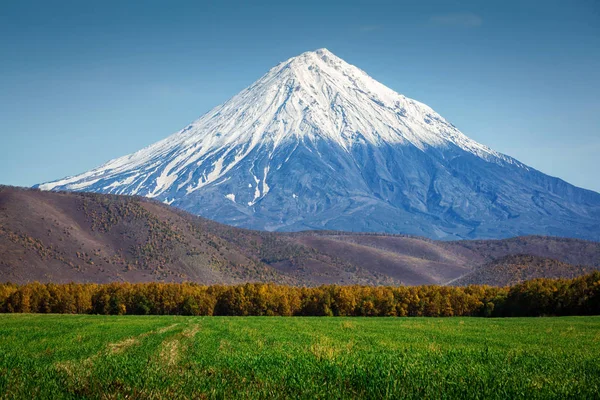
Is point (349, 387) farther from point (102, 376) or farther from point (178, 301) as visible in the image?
point (178, 301)

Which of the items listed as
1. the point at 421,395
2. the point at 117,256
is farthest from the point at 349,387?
the point at 117,256

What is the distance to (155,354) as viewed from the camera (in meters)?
26.3

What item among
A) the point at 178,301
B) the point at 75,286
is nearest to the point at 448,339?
the point at 178,301

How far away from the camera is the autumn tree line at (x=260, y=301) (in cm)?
8550

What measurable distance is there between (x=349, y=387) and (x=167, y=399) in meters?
4.38

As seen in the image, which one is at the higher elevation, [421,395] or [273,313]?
[421,395]

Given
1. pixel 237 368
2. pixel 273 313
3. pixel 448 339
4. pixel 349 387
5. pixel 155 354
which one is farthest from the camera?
pixel 273 313

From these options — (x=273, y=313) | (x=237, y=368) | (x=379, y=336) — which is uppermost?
(x=237, y=368)

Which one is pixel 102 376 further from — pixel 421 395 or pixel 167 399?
pixel 421 395

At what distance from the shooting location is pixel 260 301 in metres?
88.3

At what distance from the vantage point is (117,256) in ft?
648

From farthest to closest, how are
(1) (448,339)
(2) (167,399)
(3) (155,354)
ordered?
(1) (448,339) < (3) (155,354) < (2) (167,399)

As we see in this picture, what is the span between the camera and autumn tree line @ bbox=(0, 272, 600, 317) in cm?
8550

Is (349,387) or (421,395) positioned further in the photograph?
(349,387)
